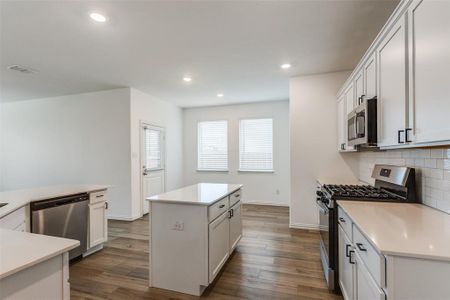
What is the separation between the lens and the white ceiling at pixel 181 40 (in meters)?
2.10

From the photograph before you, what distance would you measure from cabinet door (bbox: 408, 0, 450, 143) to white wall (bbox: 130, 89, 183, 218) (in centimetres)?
440

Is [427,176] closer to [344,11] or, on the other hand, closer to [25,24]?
[344,11]

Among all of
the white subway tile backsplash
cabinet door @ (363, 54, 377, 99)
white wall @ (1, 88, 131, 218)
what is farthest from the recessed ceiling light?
the white subway tile backsplash

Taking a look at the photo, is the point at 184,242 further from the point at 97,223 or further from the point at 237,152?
Answer: the point at 237,152

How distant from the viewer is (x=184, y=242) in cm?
219

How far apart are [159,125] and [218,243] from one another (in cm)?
380

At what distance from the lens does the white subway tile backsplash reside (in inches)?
65.3

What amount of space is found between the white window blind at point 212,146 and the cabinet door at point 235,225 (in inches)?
124

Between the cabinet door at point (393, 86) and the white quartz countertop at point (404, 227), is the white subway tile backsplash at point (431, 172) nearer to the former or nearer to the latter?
the white quartz countertop at point (404, 227)

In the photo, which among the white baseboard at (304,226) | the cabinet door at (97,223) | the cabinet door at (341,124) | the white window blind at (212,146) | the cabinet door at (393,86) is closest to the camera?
the cabinet door at (393,86)

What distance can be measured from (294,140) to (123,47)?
2979mm

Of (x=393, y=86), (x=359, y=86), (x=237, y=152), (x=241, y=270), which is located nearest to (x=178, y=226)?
(x=241, y=270)

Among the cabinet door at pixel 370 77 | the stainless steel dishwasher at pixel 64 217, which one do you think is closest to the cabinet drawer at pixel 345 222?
the cabinet door at pixel 370 77

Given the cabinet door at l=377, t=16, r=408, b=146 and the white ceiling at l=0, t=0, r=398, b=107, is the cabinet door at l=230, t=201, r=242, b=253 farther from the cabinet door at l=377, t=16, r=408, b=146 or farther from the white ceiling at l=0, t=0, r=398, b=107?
the white ceiling at l=0, t=0, r=398, b=107
